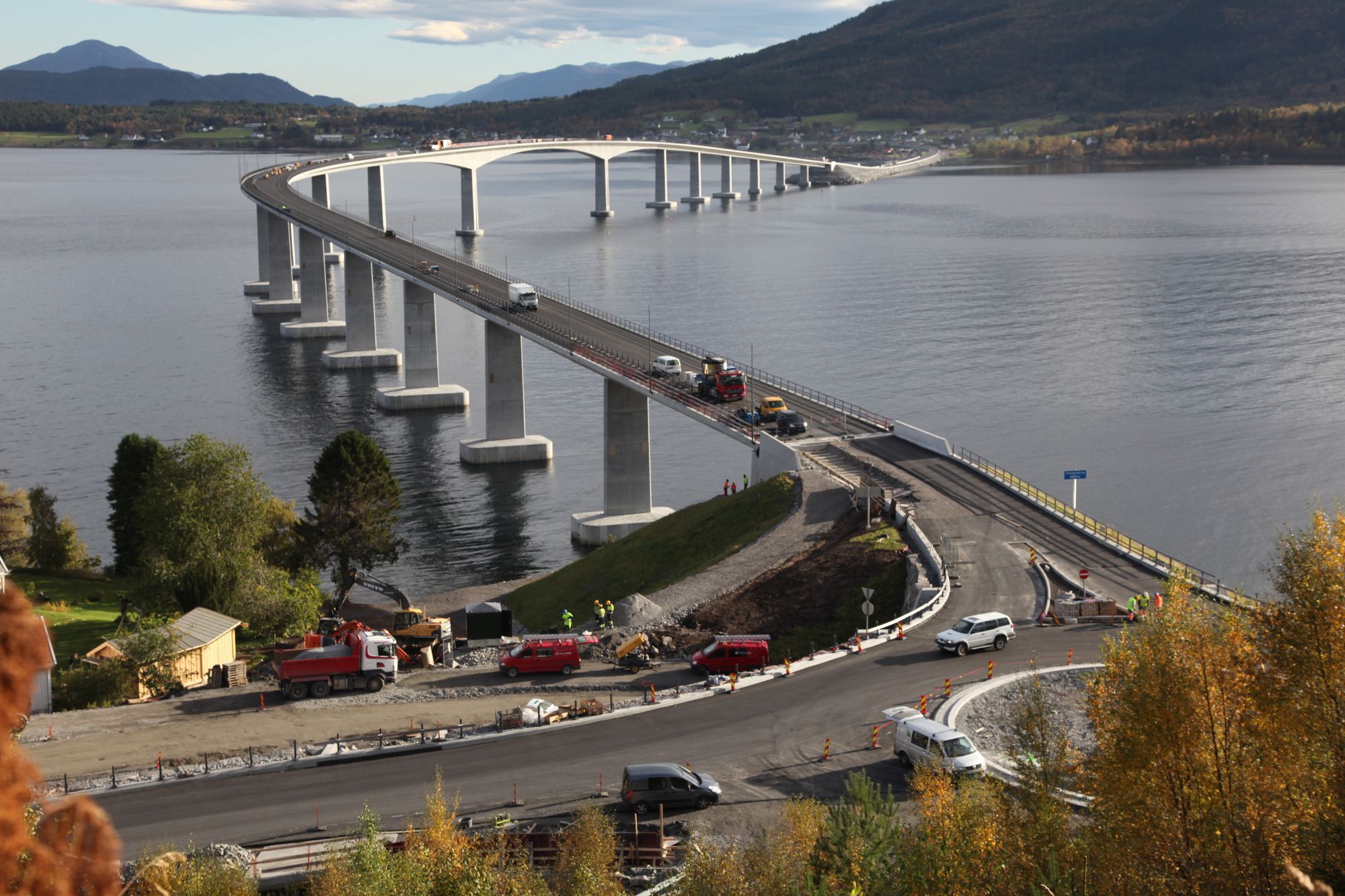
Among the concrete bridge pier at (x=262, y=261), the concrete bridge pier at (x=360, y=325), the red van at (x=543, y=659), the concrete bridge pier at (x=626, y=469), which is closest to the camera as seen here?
the red van at (x=543, y=659)

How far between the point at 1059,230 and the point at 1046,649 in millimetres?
149220

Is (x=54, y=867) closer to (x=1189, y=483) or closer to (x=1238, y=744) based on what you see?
(x=1238, y=744)

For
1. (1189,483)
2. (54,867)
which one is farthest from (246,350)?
(54,867)

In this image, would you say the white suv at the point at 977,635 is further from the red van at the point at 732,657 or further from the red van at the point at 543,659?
the red van at the point at 543,659

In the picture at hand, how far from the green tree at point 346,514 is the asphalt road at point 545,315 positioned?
1679cm

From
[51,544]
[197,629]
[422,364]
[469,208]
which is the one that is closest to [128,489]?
[51,544]

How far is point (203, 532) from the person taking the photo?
51.0 m

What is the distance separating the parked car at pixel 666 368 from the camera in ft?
238

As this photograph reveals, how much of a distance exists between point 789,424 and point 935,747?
113ft

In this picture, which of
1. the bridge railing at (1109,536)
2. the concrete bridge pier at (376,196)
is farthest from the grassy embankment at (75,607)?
the concrete bridge pier at (376,196)

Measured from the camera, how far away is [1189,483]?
69.6 metres

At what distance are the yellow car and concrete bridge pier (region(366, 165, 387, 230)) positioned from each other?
13259 cm

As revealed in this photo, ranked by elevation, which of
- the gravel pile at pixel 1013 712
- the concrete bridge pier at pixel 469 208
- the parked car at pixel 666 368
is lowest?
the gravel pile at pixel 1013 712

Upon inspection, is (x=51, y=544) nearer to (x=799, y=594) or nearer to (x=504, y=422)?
(x=504, y=422)
